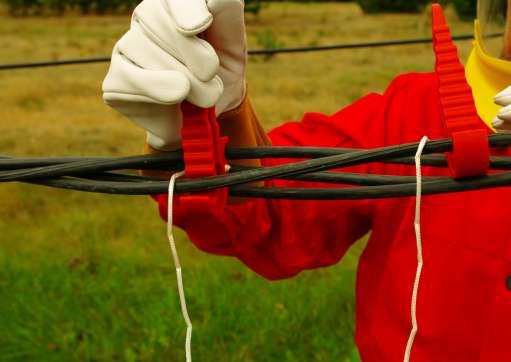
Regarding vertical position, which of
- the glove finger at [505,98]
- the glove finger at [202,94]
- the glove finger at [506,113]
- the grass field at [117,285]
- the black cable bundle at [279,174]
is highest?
the glove finger at [202,94]

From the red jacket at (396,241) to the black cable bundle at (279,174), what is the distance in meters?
0.21

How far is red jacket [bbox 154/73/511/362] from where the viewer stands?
3.10 ft

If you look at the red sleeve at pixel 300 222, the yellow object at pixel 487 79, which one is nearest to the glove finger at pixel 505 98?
the yellow object at pixel 487 79

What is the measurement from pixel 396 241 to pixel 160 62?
0.45 metres

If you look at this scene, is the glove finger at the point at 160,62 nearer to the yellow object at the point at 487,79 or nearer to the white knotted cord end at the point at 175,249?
the white knotted cord end at the point at 175,249

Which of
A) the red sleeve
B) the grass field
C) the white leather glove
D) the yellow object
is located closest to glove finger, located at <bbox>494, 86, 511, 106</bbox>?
the white leather glove

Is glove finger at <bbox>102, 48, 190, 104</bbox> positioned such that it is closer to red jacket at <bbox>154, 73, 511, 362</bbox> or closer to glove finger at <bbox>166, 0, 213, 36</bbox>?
glove finger at <bbox>166, 0, 213, 36</bbox>

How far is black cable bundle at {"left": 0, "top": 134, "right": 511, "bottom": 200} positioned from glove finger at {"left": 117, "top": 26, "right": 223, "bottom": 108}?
0.06 meters

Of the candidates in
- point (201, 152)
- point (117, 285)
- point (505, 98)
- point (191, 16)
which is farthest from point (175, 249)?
point (117, 285)

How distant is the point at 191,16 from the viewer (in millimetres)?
688

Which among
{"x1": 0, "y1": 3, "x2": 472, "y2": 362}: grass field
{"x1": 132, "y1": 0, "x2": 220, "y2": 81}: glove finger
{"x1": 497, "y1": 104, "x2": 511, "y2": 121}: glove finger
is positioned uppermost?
{"x1": 132, "y1": 0, "x2": 220, "y2": 81}: glove finger

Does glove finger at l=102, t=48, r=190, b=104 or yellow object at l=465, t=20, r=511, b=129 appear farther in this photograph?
yellow object at l=465, t=20, r=511, b=129

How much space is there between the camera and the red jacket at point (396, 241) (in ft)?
3.10

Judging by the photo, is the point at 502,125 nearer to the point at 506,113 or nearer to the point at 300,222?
the point at 506,113
